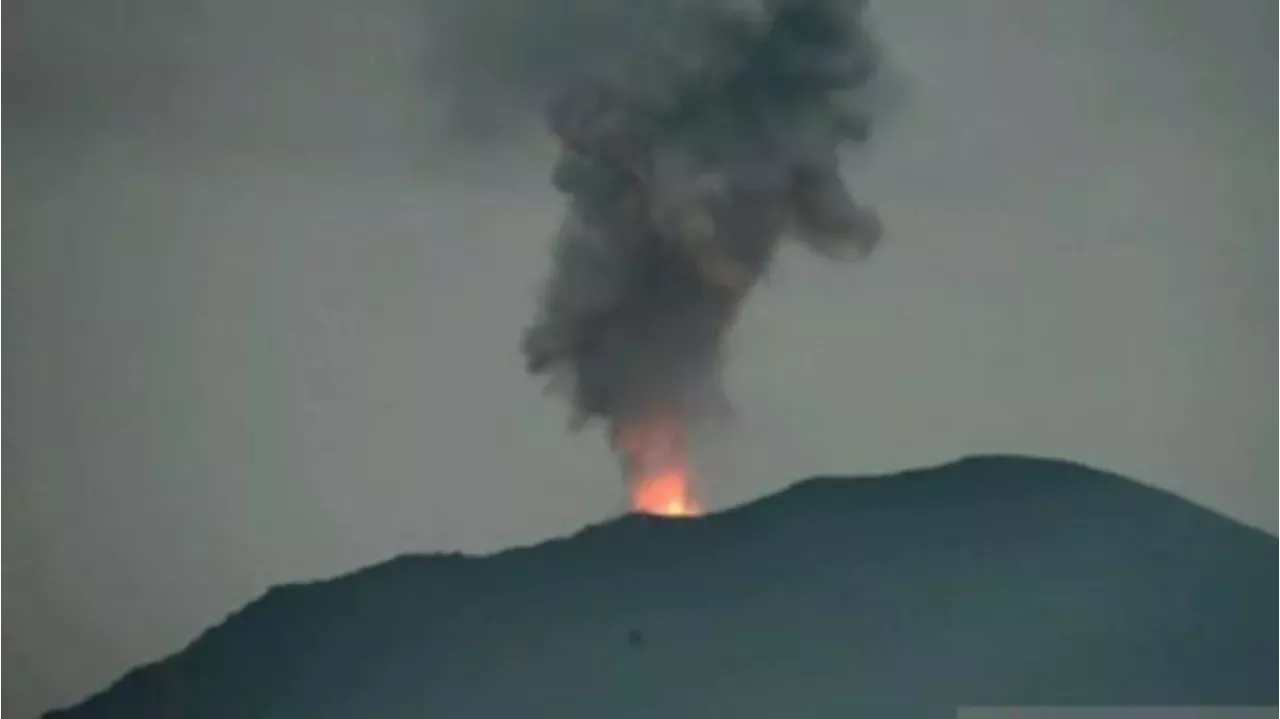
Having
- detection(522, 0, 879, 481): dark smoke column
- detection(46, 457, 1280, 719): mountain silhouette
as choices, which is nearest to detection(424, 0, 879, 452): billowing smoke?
detection(522, 0, 879, 481): dark smoke column

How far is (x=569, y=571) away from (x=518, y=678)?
218mm

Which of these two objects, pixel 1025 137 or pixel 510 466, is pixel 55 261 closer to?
pixel 510 466

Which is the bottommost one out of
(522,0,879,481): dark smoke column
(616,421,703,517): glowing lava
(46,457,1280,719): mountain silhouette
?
(46,457,1280,719): mountain silhouette

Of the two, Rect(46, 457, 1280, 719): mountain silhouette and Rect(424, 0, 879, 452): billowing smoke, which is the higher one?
Rect(424, 0, 879, 452): billowing smoke

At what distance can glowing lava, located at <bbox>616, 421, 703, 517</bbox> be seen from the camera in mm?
2842

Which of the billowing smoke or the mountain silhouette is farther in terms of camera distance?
the billowing smoke

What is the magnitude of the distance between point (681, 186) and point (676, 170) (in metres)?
0.03

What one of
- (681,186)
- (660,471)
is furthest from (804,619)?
(681,186)

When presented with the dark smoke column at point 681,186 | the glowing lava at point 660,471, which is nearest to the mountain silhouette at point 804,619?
the glowing lava at point 660,471

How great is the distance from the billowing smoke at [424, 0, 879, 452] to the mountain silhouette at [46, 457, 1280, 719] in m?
0.33

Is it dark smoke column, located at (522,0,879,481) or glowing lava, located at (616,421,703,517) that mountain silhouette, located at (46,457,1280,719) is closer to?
glowing lava, located at (616,421,703,517)

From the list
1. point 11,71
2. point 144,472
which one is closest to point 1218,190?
point 144,472

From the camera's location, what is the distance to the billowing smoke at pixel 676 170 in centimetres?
285

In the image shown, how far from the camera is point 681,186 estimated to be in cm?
283
